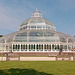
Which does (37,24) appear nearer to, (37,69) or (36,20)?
(36,20)

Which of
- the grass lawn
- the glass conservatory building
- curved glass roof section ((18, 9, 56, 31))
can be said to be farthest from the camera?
curved glass roof section ((18, 9, 56, 31))

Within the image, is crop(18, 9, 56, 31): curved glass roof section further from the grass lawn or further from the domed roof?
the grass lawn

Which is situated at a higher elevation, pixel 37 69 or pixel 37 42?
pixel 37 42

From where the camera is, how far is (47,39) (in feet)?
128

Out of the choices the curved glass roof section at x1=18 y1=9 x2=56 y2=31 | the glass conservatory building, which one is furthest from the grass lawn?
the curved glass roof section at x1=18 y1=9 x2=56 y2=31

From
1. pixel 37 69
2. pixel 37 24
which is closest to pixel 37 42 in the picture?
pixel 37 24

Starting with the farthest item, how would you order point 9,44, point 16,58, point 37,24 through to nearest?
point 37,24 → point 9,44 → point 16,58

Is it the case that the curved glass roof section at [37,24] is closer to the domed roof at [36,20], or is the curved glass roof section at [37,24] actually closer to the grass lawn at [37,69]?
the domed roof at [36,20]

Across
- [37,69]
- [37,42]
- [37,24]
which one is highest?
[37,24]

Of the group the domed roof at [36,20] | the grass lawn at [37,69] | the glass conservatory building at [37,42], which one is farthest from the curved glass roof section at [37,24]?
the grass lawn at [37,69]

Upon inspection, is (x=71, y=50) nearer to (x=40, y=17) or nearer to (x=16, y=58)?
(x=40, y=17)

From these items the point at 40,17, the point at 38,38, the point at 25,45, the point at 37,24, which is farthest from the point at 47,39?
the point at 40,17

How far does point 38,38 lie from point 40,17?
1256 cm

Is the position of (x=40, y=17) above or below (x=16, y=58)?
above
